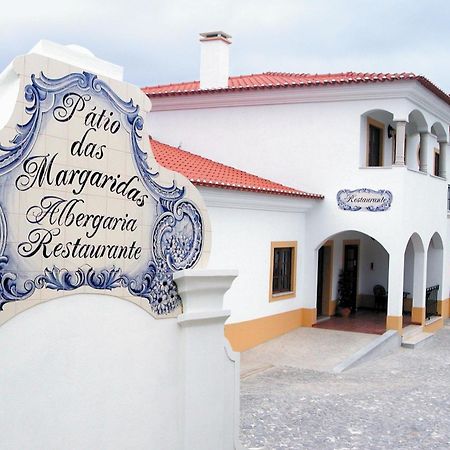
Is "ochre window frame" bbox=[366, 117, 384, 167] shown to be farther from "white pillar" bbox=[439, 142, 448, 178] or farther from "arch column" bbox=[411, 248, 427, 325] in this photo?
"white pillar" bbox=[439, 142, 448, 178]

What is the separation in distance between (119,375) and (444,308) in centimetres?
1796

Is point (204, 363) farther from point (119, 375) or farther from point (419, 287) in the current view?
point (419, 287)

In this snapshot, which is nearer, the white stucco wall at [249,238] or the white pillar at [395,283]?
the white stucco wall at [249,238]

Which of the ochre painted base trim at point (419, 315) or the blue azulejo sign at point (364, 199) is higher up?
the blue azulejo sign at point (364, 199)

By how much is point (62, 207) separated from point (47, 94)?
0.84 m

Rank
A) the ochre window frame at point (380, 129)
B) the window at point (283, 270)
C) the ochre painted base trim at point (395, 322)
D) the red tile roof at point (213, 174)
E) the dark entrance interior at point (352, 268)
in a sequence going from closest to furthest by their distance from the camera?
the red tile roof at point (213, 174) < the window at point (283, 270) < the ochre painted base trim at point (395, 322) < the ochre window frame at point (380, 129) < the dark entrance interior at point (352, 268)

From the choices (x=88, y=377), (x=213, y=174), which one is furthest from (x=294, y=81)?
(x=88, y=377)

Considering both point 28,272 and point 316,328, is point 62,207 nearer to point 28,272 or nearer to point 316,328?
point 28,272

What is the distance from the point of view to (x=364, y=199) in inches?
617

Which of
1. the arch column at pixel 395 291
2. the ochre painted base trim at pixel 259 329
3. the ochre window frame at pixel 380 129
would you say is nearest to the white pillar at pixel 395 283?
the arch column at pixel 395 291

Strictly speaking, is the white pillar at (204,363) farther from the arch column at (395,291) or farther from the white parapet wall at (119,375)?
the arch column at (395,291)

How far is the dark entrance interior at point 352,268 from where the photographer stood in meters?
19.6

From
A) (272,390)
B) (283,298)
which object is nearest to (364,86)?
(283,298)

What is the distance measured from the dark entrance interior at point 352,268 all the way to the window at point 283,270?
4101mm
